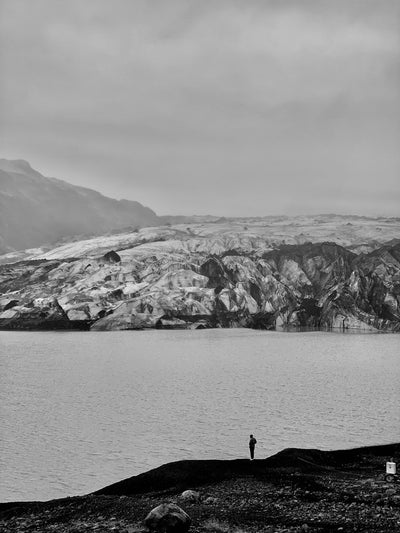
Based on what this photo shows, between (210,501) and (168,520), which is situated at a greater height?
(168,520)

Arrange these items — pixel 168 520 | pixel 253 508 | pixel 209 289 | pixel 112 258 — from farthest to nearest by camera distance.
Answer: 1. pixel 112 258
2. pixel 209 289
3. pixel 253 508
4. pixel 168 520

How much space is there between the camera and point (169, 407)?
35.2 m

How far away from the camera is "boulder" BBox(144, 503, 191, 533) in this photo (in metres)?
14.9

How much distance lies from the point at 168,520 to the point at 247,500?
3523 mm

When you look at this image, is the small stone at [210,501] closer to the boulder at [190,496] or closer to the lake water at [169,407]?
the boulder at [190,496]

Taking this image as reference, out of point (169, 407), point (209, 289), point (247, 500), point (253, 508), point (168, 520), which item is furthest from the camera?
point (209, 289)

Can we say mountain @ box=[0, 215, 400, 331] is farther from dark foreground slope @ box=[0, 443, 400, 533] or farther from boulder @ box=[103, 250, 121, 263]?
dark foreground slope @ box=[0, 443, 400, 533]

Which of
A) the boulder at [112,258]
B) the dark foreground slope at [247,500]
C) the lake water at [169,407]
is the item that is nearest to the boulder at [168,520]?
the dark foreground slope at [247,500]

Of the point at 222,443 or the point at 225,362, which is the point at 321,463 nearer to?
the point at 222,443

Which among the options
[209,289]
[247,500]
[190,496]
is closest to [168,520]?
[190,496]

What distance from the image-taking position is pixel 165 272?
115 metres

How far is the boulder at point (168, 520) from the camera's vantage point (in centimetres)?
1495

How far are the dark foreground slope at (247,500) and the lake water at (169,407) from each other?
2.71 m

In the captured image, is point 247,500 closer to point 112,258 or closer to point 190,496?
point 190,496
